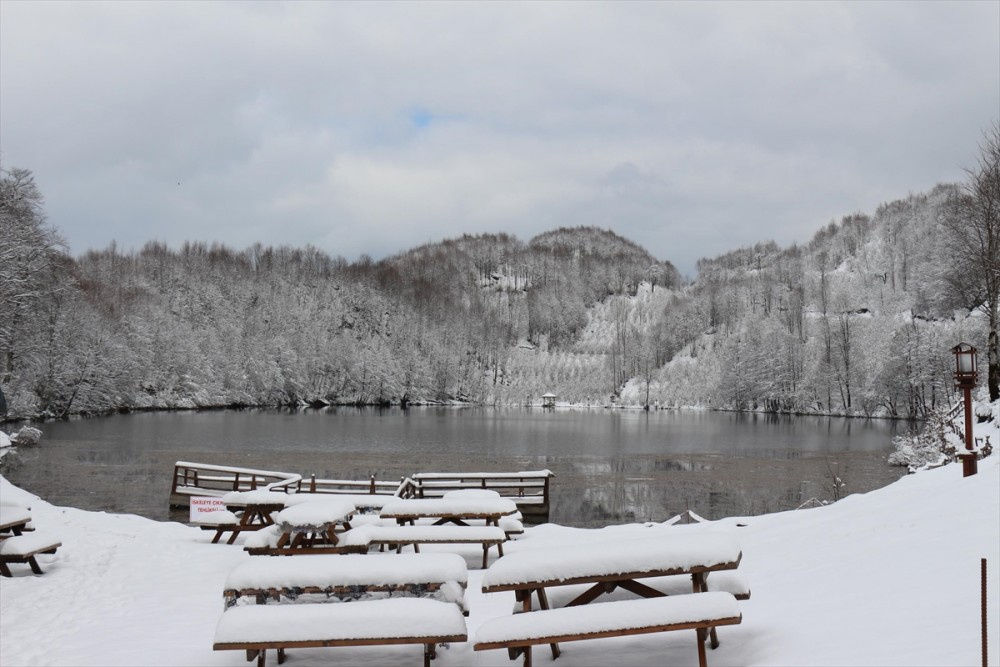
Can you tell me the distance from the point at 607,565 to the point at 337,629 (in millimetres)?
2207

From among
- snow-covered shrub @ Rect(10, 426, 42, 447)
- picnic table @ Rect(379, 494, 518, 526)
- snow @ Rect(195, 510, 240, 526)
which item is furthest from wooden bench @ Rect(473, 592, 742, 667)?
snow-covered shrub @ Rect(10, 426, 42, 447)

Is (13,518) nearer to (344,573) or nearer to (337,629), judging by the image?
(344,573)

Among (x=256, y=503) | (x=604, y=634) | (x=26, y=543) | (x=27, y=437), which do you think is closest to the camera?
(x=604, y=634)

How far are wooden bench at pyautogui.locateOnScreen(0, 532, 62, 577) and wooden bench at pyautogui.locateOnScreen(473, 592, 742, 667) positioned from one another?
7.81 metres

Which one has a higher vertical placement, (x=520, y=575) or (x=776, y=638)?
(x=520, y=575)

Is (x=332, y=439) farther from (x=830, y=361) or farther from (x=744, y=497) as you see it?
(x=830, y=361)

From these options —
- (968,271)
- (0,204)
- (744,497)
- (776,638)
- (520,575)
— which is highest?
(0,204)

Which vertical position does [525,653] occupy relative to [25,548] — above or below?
above

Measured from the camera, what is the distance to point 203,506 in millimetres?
14125

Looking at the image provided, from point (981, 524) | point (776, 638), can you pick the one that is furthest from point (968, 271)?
point (776, 638)

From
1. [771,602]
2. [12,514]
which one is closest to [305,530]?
[12,514]

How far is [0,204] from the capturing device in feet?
128

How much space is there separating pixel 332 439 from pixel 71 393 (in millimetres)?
34797

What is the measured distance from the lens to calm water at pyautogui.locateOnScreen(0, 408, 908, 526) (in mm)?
23328
